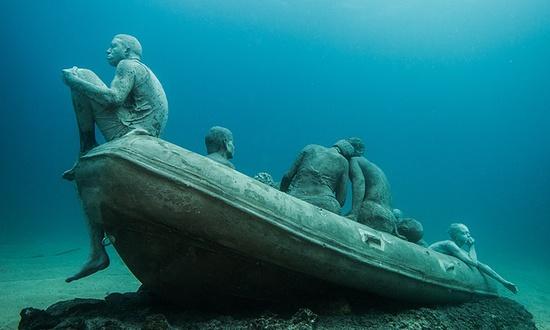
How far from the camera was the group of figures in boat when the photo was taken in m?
3.26

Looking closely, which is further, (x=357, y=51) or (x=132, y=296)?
(x=357, y=51)

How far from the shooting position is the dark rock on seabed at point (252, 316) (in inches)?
113

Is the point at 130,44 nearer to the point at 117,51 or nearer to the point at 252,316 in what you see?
the point at 117,51

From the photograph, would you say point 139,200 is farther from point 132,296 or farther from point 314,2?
point 314,2

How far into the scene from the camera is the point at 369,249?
351 cm

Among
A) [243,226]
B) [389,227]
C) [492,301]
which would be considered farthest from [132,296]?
[492,301]

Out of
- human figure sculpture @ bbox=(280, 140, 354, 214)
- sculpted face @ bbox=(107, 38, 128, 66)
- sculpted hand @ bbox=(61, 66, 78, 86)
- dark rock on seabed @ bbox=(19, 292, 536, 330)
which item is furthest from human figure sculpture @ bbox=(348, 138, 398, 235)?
sculpted hand @ bbox=(61, 66, 78, 86)

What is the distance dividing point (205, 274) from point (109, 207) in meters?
1.17

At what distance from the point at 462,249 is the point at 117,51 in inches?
280

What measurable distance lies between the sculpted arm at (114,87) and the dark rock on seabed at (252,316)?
7.31ft

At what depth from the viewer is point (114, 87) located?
3344 mm

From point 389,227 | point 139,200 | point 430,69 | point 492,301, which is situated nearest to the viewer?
point 139,200

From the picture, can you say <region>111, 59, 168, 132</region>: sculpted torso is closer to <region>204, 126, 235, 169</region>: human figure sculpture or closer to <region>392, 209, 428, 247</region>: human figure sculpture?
<region>204, 126, 235, 169</region>: human figure sculpture

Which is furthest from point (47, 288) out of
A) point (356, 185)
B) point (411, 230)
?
point (411, 230)
